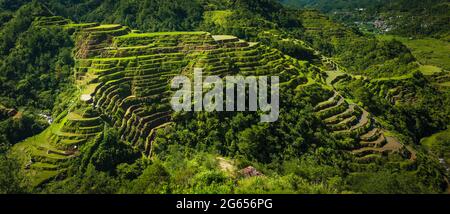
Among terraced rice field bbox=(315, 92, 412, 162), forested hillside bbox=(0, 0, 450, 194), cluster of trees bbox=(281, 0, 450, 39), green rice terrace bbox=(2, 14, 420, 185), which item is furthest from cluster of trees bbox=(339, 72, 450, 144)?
cluster of trees bbox=(281, 0, 450, 39)

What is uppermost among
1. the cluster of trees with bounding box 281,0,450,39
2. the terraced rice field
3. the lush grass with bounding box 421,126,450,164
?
the cluster of trees with bounding box 281,0,450,39

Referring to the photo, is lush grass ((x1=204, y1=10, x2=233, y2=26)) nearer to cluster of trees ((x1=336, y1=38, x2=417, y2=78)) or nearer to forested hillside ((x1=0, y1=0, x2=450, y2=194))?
forested hillside ((x1=0, y1=0, x2=450, y2=194))

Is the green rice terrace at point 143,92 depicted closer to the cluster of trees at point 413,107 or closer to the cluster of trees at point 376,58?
the cluster of trees at point 413,107

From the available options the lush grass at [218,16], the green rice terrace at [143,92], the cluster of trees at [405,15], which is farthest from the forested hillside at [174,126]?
the cluster of trees at [405,15]

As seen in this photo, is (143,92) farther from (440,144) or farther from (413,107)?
(413,107)

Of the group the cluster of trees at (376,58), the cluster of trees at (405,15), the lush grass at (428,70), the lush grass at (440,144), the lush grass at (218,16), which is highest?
the cluster of trees at (405,15)

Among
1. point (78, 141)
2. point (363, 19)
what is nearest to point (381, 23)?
point (363, 19)

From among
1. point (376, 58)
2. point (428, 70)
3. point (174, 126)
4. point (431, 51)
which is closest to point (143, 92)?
point (174, 126)
